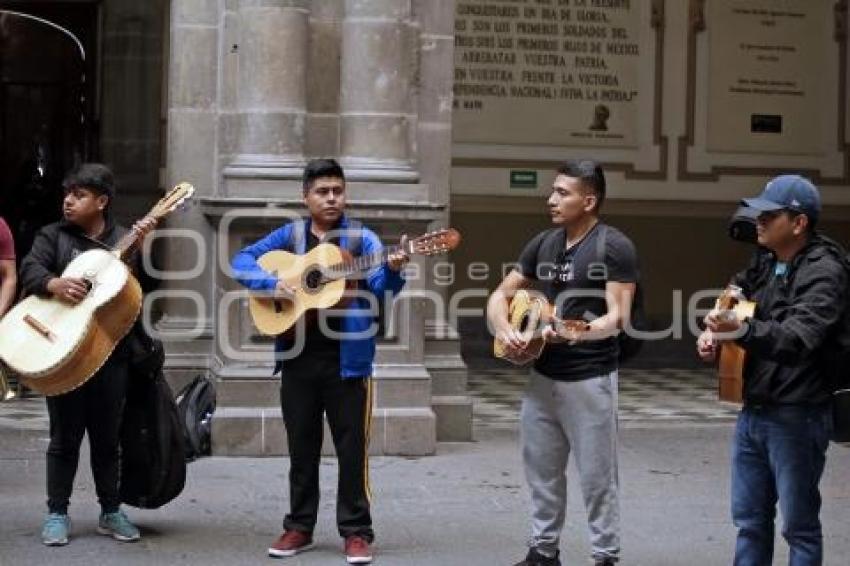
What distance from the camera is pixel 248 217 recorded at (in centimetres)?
995

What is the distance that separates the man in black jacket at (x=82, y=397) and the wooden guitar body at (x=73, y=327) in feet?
0.54

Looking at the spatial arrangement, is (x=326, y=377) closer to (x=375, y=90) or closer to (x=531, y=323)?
(x=531, y=323)

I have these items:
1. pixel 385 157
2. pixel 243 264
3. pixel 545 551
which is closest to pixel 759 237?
pixel 545 551

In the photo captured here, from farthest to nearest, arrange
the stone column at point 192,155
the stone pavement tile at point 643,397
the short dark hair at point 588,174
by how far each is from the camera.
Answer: the stone pavement tile at point 643,397
the stone column at point 192,155
the short dark hair at point 588,174

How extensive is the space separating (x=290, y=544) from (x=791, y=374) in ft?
Result: 8.59

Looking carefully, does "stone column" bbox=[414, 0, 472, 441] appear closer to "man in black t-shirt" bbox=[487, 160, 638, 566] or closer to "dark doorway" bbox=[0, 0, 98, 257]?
"man in black t-shirt" bbox=[487, 160, 638, 566]

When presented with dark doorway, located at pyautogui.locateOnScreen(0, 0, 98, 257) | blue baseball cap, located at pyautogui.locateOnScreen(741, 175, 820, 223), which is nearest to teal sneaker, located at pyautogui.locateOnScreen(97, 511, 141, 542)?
blue baseball cap, located at pyautogui.locateOnScreen(741, 175, 820, 223)

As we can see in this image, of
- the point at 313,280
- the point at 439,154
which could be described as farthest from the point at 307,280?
the point at 439,154

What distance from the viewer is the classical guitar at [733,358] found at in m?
5.93

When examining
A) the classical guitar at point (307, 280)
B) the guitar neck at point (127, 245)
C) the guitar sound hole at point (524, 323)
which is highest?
the guitar neck at point (127, 245)

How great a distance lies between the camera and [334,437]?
737 centimetres

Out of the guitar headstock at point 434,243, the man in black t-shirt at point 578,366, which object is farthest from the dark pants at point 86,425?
the man in black t-shirt at point 578,366

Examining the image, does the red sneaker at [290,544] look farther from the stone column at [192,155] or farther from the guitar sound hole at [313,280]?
the stone column at [192,155]

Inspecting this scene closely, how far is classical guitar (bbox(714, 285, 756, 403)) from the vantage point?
5.93 m
